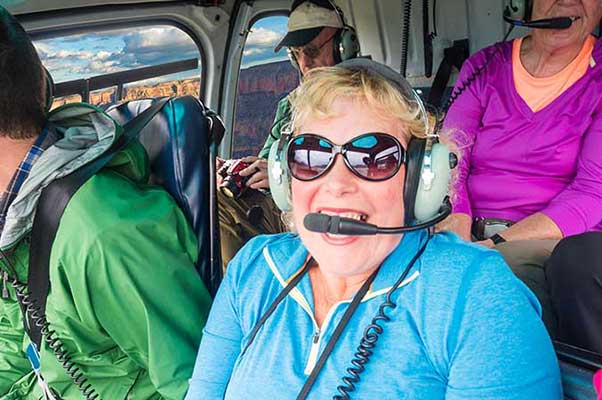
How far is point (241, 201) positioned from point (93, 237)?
1.33 m

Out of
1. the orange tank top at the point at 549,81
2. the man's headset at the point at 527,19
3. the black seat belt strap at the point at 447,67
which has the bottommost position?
the black seat belt strap at the point at 447,67

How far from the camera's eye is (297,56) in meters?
2.88

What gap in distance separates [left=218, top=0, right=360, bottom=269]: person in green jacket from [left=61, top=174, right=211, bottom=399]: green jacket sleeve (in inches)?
43.1

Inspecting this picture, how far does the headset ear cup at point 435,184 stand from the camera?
1.10m

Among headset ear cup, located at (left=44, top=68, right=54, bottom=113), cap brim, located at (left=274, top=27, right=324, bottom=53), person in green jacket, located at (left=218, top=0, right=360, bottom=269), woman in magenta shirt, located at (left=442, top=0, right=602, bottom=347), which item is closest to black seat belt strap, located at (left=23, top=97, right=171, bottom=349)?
headset ear cup, located at (left=44, top=68, right=54, bottom=113)

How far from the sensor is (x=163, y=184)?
1597mm

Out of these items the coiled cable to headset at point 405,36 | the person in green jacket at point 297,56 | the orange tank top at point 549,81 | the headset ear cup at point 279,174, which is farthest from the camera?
the coiled cable to headset at point 405,36

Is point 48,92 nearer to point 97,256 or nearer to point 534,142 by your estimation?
point 97,256

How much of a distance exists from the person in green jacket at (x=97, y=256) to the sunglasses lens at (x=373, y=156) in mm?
504

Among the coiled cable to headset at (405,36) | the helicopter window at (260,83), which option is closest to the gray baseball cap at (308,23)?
the coiled cable to headset at (405,36)

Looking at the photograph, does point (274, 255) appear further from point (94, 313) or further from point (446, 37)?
point (446, 37)

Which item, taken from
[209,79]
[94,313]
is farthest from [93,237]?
[209,79]

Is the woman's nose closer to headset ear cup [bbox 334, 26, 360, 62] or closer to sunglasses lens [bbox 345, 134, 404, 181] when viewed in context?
sunglasses lens [bbox 345, 134, 404, 181]

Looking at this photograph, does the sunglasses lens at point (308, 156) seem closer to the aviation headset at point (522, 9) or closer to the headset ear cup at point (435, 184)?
the headset ear cup at point (435, 184)
